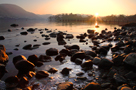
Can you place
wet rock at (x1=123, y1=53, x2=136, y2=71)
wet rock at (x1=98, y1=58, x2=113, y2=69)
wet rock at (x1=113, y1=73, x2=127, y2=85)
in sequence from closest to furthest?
wet rock at (x1=113, y1=73, x2=127, y2=85), wet rock at (x1=123, y1=53, x2=136, y2=71), wet rock at (x1=98, y1=58, x2=113, y2=69)

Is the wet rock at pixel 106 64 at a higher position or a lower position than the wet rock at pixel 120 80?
higher

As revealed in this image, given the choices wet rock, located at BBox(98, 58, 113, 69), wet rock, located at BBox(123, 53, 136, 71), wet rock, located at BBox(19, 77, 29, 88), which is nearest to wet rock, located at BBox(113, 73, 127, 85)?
wet rock, located at BBox(123, 53, 136, 71)

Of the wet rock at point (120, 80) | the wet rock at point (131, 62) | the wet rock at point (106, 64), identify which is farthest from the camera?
the wet rock at point (106, 64)

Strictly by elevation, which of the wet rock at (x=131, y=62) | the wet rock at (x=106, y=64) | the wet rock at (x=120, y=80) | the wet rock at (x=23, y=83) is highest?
the wet rock at (x=131, y=62)

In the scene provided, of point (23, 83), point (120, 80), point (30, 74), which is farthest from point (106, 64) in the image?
point (23, 83)

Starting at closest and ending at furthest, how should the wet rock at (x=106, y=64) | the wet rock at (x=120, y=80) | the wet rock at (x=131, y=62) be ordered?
the wet rock at (x=120, y=80), the wet rock at (x=131, y=62), the wet rock at (x=106, y=64)

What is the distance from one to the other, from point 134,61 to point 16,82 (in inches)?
242

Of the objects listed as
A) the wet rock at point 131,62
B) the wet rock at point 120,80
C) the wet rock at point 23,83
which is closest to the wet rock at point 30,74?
the wet rock at point 23,83

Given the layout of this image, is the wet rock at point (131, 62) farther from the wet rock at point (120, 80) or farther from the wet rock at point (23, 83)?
the wet rock at point (23, 83)

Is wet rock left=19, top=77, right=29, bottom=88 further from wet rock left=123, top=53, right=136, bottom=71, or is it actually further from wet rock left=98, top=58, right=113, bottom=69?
wet rock left=123, top=53, right=136, bottom=71

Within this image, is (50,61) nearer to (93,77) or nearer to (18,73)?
(18,73)

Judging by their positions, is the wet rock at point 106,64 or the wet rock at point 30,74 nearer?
the wet rock at point 30,74

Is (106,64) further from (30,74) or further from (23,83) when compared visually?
(23,83)

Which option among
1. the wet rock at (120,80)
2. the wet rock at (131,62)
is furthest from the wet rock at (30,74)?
the wet rock at (131,62)
